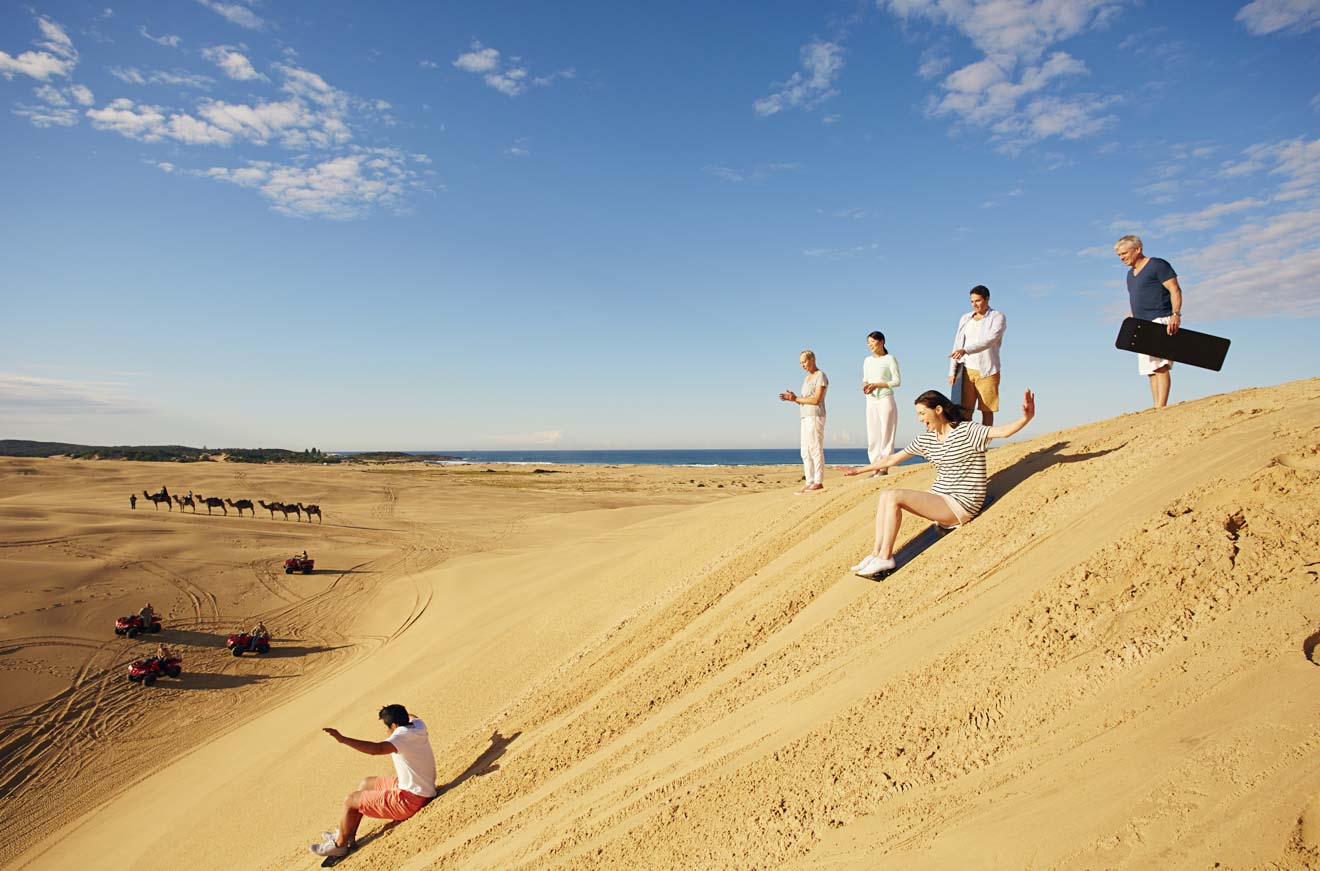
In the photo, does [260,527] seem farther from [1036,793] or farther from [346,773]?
[1036,793]

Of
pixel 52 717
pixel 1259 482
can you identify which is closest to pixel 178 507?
pixel 52 717

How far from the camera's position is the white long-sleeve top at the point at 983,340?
6.89m


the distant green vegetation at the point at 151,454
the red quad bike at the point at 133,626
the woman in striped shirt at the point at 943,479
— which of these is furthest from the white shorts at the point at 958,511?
the distant green vegetation at the point at 151,454

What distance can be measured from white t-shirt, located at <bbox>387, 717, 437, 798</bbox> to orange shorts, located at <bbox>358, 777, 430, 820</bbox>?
0.05m

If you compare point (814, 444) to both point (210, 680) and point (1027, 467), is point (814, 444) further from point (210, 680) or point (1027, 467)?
point (210, 680)

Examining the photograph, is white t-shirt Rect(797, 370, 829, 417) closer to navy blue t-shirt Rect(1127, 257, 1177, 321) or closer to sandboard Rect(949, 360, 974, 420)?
sandboard Rect(949, 360, 974, 420)

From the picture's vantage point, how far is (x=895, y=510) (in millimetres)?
4676

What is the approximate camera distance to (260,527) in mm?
19188

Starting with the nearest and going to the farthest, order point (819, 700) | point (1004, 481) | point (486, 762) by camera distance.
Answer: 1. point (819, 700)
2. point (486, 762)
3. point (1004, 481)

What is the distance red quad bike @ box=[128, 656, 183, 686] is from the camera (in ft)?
32.0

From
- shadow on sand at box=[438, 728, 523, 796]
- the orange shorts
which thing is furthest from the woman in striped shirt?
the orange shorts

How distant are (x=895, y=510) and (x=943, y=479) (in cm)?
62

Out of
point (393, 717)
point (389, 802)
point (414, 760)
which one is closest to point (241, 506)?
point (393, 717)

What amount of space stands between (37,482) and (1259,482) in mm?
43539
